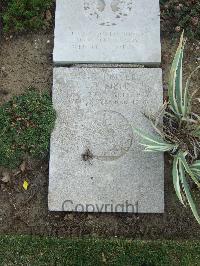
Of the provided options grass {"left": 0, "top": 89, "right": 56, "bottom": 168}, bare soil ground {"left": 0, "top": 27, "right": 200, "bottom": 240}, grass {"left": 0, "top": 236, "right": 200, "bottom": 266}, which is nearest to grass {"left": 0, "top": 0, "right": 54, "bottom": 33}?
bare soil ground {"left": 0, "top": 27, "right": 200, "bottom": 240}

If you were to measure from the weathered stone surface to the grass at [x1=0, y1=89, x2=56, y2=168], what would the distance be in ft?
1.61

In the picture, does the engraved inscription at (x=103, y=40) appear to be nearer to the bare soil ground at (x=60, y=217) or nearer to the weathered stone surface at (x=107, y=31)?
the weathered stone surface at (x=107, y=31)

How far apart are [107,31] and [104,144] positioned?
3.30 feet

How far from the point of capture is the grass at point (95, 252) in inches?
140

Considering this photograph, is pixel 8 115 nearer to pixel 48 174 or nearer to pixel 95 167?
pixel 48 174

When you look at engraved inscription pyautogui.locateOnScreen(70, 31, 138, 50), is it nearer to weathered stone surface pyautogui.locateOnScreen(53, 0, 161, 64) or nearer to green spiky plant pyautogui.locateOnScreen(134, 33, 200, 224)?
weathered stone surface pyautogui.locateOnScreen(53, 0, 161, 64)

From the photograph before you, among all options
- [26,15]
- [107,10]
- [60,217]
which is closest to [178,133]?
[60,217]

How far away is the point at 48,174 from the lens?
394 centimetres

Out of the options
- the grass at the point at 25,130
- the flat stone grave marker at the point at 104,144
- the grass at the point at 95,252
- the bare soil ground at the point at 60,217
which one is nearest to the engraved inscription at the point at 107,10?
the flat stone grave marker at the point at 104,144

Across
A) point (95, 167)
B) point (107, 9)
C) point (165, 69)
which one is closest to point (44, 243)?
point (95, 167)

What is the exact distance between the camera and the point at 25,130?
12.8ft

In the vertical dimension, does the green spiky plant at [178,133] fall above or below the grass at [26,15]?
below

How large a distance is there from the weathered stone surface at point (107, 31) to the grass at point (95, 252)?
1.52 meters

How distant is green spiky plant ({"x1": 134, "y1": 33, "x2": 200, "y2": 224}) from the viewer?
11.2ft
